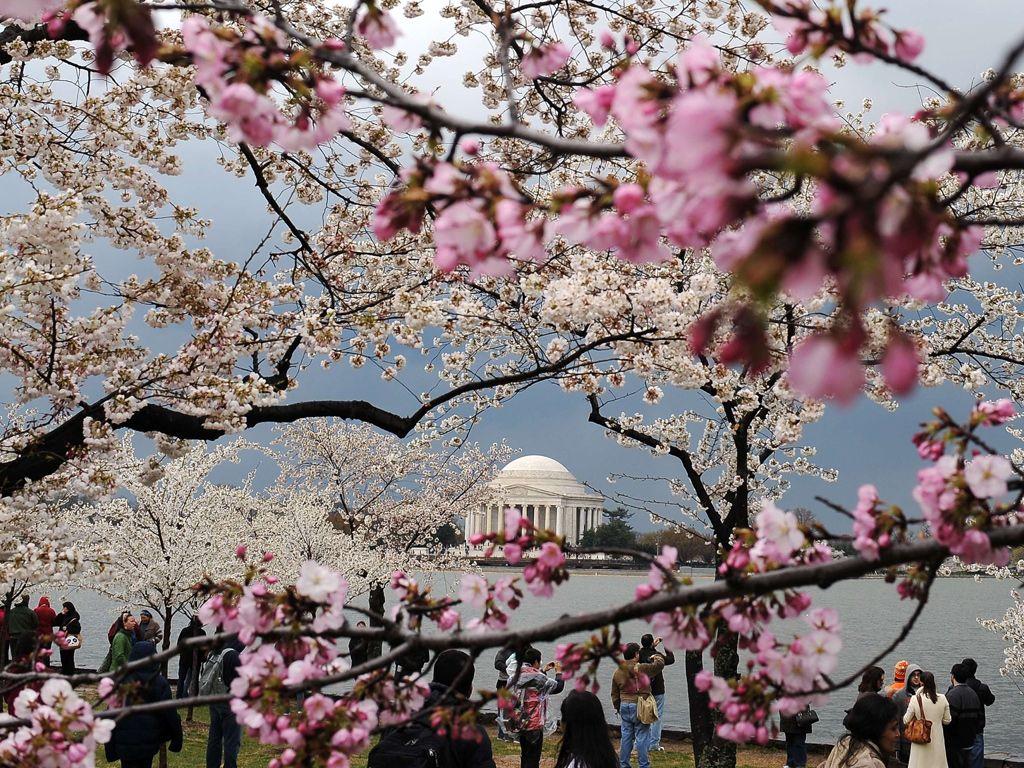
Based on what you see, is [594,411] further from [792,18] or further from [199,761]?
[792,18]

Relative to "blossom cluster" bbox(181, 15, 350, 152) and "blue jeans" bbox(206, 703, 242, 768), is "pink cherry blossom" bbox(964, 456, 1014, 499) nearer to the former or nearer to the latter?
"blossom cluster" bbox(181, 15, 350, 152)

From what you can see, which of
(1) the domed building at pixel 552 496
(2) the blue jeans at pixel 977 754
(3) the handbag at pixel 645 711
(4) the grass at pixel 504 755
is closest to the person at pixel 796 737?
(4) the grass at pixel 504 755

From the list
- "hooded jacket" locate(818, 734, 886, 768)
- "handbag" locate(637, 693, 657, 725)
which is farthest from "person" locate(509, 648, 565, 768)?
"hooded jacket" locate(818, 734, 886, 768)

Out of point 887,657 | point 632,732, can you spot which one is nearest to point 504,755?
point 632,732

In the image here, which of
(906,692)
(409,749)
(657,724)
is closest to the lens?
(409,749)

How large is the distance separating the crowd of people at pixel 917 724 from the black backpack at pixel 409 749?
201cm

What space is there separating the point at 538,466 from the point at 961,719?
82027mm

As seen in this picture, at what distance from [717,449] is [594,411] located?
3.22 meters

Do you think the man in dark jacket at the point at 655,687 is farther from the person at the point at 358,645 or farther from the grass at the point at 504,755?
the person at the point at 358,645

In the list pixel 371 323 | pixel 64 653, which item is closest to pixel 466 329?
pixel 371 323

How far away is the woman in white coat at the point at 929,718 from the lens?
7027mm

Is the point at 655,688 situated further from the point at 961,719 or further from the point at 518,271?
the point at 518,271

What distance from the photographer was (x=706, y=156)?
2.74ft

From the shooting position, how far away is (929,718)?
7.29 m
